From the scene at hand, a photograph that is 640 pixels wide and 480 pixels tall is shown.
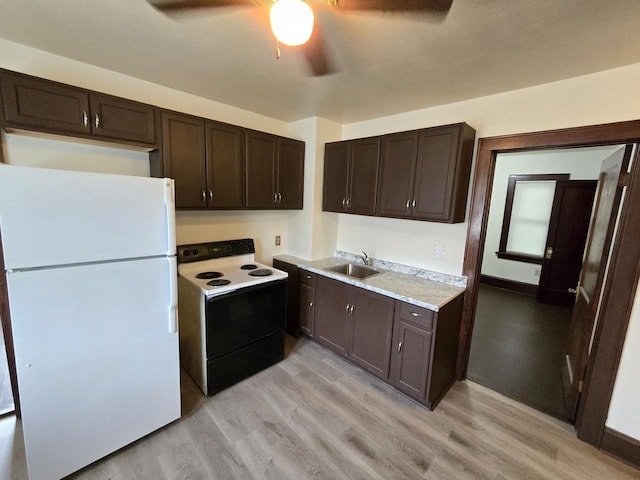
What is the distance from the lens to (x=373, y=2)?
1.21m

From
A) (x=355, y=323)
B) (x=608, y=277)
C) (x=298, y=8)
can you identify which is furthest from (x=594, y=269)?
(x=298, y=8)

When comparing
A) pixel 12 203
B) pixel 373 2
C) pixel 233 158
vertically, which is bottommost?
pixel 12 203

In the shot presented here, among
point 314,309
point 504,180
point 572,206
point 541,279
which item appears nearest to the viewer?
point 314,309

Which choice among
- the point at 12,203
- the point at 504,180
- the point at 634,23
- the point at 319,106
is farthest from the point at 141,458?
the point at 504,180

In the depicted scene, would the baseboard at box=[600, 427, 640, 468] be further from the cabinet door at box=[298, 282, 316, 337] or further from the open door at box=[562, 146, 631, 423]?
the cabinet door at box=[298, 282, 316, 337]

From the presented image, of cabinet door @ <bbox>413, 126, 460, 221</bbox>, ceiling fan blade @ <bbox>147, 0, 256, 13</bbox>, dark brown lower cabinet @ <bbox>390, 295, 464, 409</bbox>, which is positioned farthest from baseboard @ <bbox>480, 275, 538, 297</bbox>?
ceiling fan blade @ <bbox>147, 0, 256, 13</bbox>

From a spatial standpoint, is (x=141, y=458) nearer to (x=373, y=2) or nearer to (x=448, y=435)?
(x=448, y=435)

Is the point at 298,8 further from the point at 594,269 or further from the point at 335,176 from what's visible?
the point at 594,269

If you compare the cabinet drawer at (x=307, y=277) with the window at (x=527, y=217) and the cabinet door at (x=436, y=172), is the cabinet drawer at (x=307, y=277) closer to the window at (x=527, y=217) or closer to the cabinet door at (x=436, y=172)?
the cabinet door at (x=436, y=172)

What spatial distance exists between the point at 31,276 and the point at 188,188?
3.84 ft

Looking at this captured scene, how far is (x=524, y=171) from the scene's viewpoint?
4633 mm

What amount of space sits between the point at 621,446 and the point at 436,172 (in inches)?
86.8

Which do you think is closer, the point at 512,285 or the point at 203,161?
the point at 203,161

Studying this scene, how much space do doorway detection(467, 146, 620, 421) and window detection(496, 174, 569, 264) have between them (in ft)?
0.04
